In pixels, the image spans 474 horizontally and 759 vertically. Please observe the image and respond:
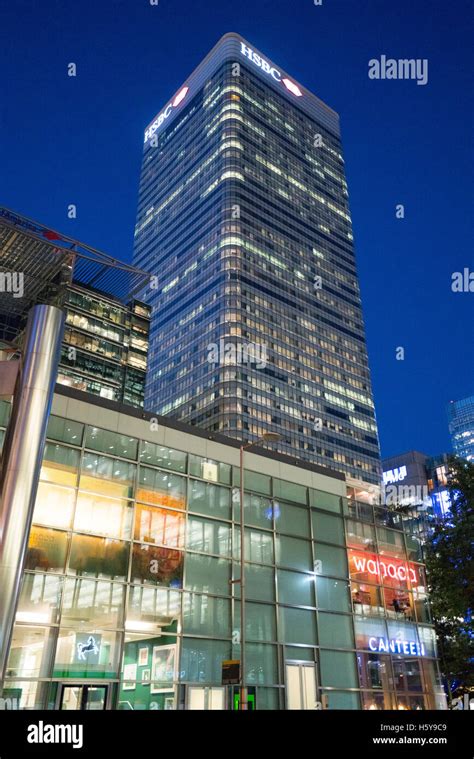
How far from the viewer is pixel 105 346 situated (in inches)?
4550

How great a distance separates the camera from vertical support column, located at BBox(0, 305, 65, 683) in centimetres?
1382

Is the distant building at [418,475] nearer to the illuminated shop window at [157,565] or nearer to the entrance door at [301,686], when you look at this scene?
the entrance door at [301,686]

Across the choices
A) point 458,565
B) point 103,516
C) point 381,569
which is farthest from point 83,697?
point 458,565

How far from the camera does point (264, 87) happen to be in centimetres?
19300

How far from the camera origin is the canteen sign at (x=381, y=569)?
2942 cm

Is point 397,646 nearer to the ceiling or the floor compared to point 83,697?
nearer to the ceiling

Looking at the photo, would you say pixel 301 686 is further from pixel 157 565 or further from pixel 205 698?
pixel 157 565

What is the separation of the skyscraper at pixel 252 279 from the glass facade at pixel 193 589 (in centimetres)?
9738

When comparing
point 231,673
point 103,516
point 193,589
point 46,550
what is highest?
point 103,516

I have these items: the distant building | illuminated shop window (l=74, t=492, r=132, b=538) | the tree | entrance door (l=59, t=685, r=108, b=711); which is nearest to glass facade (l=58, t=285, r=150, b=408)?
the distant building

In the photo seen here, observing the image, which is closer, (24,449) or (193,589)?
(24,449)

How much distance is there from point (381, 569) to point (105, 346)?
92.7m

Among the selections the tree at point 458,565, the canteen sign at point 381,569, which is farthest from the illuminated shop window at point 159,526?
the tree at point 458,565

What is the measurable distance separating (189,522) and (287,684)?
769 cm
